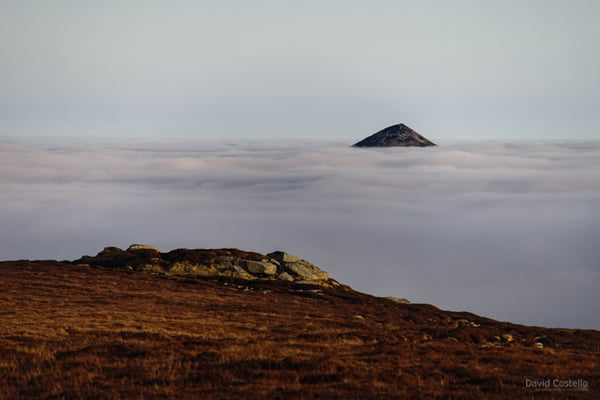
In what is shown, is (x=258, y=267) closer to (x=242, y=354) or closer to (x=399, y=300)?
(x=399, y=300)

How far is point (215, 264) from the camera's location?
252ft

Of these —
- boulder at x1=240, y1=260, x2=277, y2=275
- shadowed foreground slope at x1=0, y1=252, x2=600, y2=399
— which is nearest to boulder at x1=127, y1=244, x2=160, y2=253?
boulder at x1=240, y1=260, x2=277, y2=275

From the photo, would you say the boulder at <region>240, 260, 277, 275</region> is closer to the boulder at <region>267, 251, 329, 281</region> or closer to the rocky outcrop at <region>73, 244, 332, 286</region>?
the rocky outcrop at <region>73, 244, 332, 286</region>

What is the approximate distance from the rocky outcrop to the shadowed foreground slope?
71.1 feet

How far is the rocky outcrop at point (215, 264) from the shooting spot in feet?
246

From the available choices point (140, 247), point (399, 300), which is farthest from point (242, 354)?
point (140, 247)

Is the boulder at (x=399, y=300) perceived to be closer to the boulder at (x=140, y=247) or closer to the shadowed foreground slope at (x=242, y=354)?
the shadowed foreground slope at (x=242, y=354)

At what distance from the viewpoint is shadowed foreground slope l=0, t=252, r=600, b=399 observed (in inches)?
725

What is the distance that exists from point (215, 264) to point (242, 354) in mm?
53455

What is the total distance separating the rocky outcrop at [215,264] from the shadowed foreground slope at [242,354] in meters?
21.7

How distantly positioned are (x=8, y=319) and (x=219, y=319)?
47.7 ft

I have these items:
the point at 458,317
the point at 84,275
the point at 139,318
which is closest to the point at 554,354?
the point at 139,318

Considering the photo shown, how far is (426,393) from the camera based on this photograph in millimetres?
17719

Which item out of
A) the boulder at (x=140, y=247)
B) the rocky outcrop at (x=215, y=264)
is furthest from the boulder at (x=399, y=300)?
the boulder at (x=140, y=247)
